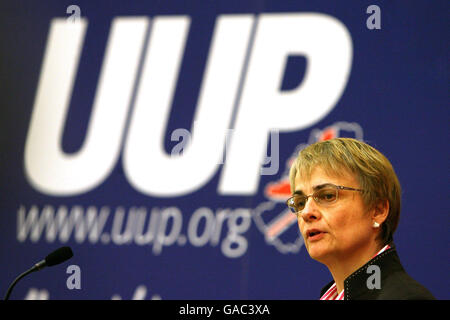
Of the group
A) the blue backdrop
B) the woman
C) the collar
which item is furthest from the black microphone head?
the blue backdrop

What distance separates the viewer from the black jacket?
6.88 ft

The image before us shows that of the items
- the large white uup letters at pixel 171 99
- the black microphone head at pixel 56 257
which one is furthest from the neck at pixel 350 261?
the large white uup letters at pixel 171 99

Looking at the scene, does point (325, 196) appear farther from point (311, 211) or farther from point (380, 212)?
point (380, 212)

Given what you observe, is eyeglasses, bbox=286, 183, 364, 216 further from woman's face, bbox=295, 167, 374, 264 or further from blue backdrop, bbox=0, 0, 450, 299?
blue backdrop, bbox=0, 0, 450, 299

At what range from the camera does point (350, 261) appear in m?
2.34

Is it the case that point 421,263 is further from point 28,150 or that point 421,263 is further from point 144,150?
point 28,150

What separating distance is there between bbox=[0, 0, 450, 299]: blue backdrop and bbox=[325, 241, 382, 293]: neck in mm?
1738

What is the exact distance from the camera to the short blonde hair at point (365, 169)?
7.73 feet

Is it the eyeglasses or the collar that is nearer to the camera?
the collar

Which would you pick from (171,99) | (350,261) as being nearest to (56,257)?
(350,261)

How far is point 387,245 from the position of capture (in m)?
2.38

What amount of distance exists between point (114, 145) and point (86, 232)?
608 mm

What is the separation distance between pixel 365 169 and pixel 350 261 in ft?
1.07

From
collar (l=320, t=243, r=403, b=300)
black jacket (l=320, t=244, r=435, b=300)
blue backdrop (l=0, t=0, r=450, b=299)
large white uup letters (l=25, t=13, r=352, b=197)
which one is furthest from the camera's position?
large white uup letters (l=25, t=13, r=352, b=197)
